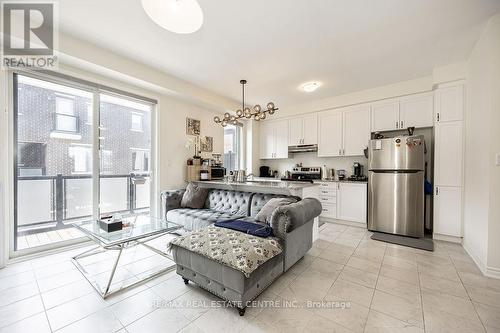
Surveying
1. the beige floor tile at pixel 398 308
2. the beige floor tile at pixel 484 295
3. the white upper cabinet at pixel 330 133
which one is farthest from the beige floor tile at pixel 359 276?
the white upper cabinet at pixel 330 133

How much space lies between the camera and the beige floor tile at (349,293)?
5.99 feet

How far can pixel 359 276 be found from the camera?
2.23 m

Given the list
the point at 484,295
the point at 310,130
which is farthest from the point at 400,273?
the point at 310,130

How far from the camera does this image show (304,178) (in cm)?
498

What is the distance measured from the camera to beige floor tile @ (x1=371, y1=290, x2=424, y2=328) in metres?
1.60

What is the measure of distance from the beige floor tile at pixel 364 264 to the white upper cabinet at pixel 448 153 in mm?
1991

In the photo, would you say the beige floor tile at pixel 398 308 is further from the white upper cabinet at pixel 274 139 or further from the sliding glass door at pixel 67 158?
the white upper cabinet at pixel 274 139

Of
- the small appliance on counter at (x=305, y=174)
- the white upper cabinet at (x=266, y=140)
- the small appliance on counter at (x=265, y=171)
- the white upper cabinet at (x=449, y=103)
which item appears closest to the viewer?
the white upper cabinet at (x=449, y=103)

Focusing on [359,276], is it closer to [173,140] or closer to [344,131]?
[344,131]

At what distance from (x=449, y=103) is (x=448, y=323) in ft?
10.7

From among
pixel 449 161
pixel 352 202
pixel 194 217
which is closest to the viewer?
pixel 194 217

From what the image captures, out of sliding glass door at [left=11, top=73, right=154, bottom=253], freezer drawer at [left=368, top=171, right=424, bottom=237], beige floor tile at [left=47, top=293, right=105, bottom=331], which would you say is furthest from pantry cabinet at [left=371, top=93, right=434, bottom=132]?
beige floor tile at [left=47, top=293, right=105, bottom=331]

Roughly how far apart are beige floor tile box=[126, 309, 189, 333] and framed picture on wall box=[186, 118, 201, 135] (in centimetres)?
336

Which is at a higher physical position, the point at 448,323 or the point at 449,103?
the point at 449,103
